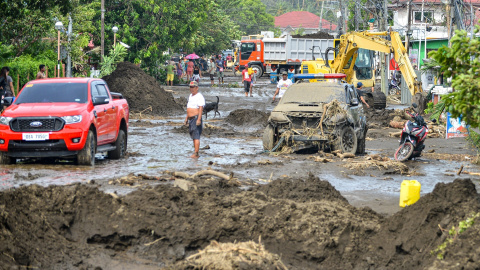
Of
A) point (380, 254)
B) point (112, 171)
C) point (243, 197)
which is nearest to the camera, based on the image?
point (380, 254)

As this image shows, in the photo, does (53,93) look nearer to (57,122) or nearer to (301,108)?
(57,122)

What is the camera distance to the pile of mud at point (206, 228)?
23.8 feet

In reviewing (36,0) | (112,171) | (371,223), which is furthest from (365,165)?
(36,0)

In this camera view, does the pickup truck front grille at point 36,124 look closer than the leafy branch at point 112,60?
Yes

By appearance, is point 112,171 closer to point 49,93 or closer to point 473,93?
point 49,93

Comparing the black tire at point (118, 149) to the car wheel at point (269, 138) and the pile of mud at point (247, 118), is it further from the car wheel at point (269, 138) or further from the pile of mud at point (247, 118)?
the pile of mud at point (247, 118)

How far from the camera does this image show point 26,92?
14305mm

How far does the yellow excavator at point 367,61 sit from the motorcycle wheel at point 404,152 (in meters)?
11.0

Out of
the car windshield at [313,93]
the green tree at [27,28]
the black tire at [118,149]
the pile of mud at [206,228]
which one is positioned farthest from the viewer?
the green tree at [27,28]

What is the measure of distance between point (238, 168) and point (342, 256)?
6514 mm

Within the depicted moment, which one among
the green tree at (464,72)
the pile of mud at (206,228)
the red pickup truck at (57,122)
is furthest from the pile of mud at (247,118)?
the green tree at (464,72)

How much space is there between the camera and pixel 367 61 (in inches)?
1334

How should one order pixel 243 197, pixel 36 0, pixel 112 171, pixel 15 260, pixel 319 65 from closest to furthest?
pixel 15 260, pixel 243 197, pixel 112 171, pixel 36 0, pixel 319 65

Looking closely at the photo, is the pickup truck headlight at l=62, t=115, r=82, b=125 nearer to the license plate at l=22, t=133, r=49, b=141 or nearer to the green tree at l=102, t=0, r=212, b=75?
the license plate at l=22, t=133, r=49, b=141
